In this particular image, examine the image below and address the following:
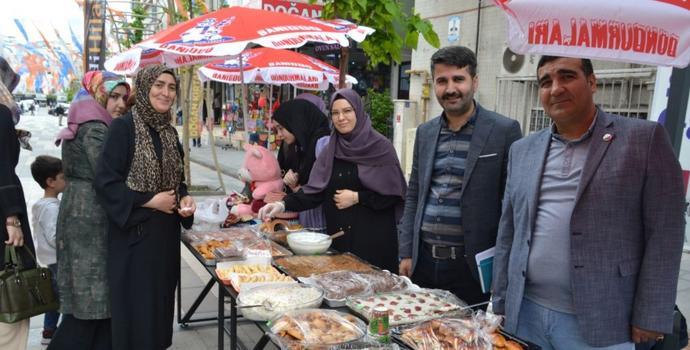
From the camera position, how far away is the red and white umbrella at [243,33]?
338cm

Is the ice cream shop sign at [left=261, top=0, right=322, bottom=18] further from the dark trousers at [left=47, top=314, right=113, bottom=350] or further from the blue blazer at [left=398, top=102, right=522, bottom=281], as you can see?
the dark trousers at [left=47, top=314, right=113, bottom=350]

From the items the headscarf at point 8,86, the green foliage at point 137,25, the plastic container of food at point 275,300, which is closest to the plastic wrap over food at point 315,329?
the plastic container of food at point 275,300

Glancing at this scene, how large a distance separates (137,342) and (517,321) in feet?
6.96

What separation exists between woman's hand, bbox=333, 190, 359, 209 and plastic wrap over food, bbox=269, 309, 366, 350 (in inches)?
41.5

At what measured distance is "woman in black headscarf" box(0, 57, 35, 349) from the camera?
2.48 metres

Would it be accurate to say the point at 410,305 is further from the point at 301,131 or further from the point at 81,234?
the point at 301,131

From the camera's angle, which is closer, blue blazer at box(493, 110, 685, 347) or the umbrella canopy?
the umbrella canopy

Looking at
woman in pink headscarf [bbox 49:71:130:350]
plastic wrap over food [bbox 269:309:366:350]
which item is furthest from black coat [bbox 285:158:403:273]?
woman in pink headscarf [bbox 49:71:130:350]

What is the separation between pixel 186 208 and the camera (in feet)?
9.50

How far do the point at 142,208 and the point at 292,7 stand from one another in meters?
3.11

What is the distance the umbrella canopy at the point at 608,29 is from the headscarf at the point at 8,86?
2.58m

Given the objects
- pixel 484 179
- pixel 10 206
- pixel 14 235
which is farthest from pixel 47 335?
pixel 484 179

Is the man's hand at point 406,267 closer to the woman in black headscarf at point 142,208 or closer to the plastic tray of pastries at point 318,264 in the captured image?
the plastic tray of pastries at point 318,264

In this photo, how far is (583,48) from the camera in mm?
1486
